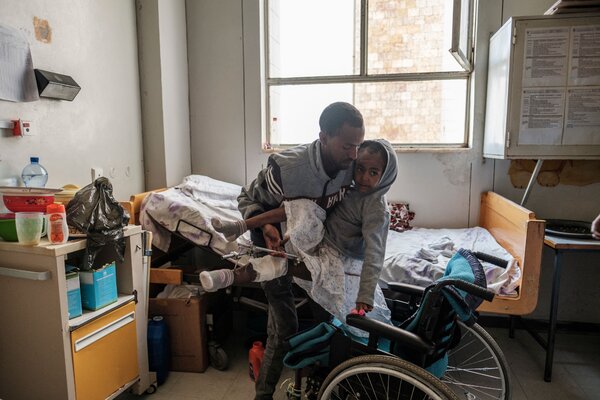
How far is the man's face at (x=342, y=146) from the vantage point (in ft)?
4.43

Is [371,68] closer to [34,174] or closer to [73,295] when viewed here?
[34,174]

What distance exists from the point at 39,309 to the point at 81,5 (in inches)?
63.9

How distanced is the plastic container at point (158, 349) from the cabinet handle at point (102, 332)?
0.27m

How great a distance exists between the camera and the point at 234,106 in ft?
10.2

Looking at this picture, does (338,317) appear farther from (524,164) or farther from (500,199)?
(524,164)

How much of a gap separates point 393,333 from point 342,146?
63 cm

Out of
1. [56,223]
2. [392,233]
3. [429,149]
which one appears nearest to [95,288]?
[56,223]

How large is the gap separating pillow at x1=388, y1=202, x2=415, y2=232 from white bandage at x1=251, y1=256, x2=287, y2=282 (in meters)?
1.64

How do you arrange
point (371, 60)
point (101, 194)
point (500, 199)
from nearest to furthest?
point (101, 194), point (500, 199), point (371, 60)

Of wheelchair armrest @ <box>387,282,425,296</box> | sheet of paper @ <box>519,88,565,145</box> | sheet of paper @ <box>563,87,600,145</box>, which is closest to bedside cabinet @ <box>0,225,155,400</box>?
wheelchair armrest @ <box>387,282,425,296</box>

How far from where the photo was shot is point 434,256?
7.38 feet

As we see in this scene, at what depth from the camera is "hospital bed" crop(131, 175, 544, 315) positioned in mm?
1945

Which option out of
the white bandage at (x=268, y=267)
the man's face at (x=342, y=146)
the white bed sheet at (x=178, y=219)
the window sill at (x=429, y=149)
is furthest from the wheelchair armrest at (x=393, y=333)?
the window sill at (x=429, y=149)

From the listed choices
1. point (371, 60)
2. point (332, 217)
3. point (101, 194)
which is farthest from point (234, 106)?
point (332, 217)
